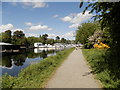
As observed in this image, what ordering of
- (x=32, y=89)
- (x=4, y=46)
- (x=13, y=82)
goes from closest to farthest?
(x=32, y=89) < (x=13, y=82) < (x=4, y=46)

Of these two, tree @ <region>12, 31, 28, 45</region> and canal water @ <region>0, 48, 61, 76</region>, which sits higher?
tree @ <region>12, 31, 28, 45</region>

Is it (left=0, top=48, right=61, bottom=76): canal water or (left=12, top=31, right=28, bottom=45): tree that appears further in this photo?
(left=12, top=31, right=28, bottom=45): tree

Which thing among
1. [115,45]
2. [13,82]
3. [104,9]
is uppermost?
[104,9]

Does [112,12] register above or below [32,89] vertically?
above

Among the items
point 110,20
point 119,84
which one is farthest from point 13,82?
point 110,20

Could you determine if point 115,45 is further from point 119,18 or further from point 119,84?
point 119,84

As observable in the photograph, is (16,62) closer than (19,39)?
Yes

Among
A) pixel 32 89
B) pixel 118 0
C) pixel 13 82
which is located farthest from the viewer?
pixel 13 82

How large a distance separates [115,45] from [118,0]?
6.67ft

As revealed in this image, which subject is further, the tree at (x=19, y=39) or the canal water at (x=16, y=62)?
the tree at (x=19, y=39)

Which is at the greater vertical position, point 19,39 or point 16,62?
point 19,39

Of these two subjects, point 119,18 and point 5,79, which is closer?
point 119,18

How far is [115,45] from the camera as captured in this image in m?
6.86

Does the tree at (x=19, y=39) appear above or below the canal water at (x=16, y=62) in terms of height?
above
